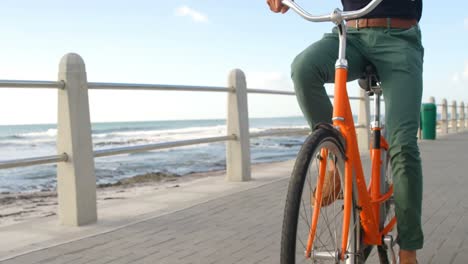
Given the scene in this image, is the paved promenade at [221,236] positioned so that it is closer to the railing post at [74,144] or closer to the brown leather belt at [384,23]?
the railing post at [74,144]

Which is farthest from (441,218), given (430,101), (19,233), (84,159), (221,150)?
(221,150)

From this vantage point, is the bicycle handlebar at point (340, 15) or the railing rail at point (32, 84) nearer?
the bicycle handlebar at point (340, 15)

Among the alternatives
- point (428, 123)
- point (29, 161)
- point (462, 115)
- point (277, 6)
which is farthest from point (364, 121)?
point (462, 115)

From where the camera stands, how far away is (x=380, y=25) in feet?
9.04

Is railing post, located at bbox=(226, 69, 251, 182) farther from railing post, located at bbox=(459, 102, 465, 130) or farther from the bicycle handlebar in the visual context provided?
railing post, located at bbox=(459, 102, 465, 130)

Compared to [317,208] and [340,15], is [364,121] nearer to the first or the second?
[340,15]

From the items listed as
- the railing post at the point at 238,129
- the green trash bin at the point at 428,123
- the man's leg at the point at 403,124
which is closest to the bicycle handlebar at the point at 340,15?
the man's leg at the point at 403,124

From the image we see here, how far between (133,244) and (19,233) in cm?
96

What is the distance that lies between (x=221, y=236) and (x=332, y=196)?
187 centimetres

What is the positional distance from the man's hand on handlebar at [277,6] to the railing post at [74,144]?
2.24 metres

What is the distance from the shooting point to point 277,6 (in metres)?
2.58

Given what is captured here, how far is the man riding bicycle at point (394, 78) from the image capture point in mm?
2635

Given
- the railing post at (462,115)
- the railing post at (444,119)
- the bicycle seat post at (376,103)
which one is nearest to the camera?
the bicycle seat post at (376,103)

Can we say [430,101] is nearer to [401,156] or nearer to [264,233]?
[264,233]
